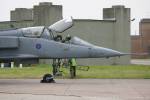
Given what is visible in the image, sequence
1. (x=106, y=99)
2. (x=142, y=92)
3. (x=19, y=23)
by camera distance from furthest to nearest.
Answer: (x=19, y=23), (x=142, y=92), (x=106, y=99)

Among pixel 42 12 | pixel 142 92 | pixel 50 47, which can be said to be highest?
pixel 42 12

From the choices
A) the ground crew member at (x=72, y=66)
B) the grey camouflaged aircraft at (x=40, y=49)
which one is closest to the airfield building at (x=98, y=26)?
the ground crew member at (x=72, y=66)

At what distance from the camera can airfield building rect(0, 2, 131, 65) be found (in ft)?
159

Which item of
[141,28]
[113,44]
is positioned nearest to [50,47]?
[113,44]

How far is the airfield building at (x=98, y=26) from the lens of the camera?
159ft

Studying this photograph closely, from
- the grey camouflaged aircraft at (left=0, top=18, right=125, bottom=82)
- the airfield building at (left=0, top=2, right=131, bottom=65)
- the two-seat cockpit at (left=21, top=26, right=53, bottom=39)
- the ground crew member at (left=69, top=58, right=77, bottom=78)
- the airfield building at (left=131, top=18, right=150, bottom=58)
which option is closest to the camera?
the grey camouflaged aircraft at (left=0, top=18, right=125, bottom=82)

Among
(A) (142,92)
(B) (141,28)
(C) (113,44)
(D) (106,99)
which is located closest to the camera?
(D) (106,99)

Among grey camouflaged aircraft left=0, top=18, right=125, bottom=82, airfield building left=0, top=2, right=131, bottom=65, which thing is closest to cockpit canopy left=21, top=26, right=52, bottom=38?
grey camouflaged aircraft left=0, top=18, right=125, bottom=82

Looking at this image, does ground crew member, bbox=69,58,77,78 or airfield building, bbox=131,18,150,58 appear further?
airfield building, bbox=131,18,150,58

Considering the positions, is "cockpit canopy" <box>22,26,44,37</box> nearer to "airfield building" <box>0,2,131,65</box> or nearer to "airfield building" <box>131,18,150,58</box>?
"airfield building" <box>0,2,131,65</box>

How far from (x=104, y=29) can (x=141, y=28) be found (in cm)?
4639

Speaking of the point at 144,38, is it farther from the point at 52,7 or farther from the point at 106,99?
the point at 106,99

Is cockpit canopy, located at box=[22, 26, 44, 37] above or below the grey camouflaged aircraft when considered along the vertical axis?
above

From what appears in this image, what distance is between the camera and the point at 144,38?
9612 cm
